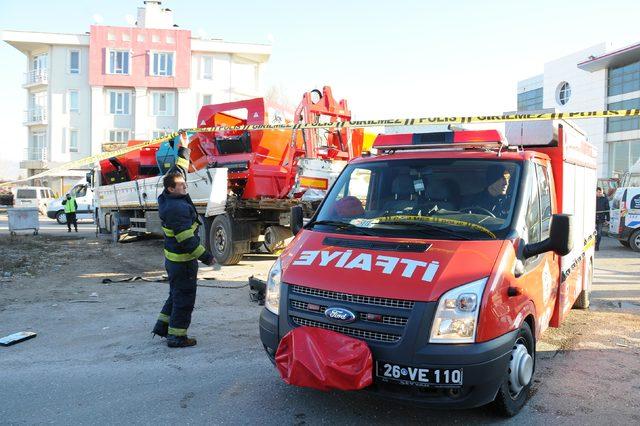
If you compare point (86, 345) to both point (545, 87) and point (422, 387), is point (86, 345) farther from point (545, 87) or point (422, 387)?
point (545, 87)

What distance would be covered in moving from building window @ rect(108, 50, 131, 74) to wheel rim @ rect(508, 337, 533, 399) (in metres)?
44.1

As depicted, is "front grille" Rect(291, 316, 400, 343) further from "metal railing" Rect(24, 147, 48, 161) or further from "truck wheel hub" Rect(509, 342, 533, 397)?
"metal railing" Rect(24, 147, 48, 161)

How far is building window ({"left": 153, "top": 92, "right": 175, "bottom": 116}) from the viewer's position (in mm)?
43312

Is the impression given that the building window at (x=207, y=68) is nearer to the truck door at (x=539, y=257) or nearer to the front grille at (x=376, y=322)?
the truck door at (x=539, y=257)

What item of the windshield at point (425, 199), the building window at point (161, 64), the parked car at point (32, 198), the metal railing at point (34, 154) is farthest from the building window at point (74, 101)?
the windshield at point (425, 199)

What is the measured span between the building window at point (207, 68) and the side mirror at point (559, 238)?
141 feet

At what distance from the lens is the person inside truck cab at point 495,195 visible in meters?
4.05

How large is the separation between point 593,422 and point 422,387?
1406 mm

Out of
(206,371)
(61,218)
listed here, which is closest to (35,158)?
(61,218)

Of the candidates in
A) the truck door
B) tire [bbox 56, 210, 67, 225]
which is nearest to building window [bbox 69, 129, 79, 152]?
tire [bbox 56, 210, 67, 225]

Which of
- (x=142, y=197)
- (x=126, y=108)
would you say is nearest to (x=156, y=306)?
(x=142, y=197)

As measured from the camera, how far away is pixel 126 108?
43.0 metres

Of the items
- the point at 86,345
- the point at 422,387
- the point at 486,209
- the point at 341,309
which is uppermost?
the point at 486,209

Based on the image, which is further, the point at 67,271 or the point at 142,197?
the point at 142,197
